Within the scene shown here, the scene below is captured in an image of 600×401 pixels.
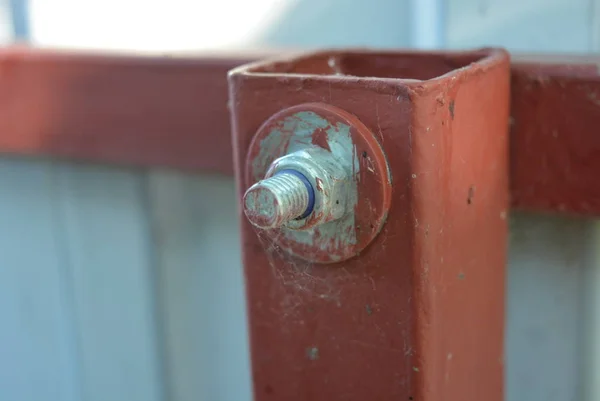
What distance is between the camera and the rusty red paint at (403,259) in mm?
437

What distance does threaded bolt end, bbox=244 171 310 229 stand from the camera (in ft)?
1.32

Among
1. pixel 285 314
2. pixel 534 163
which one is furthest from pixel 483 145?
pixel 285 314

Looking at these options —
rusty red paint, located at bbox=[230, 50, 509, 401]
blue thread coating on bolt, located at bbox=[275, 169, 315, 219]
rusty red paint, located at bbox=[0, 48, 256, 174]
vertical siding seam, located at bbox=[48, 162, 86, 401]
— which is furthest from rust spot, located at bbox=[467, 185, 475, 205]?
vertical siding seam, located at bbox=[48, 162, 86, 401]

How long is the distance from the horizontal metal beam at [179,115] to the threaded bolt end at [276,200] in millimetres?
209

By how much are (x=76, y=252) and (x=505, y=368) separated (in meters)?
0.45

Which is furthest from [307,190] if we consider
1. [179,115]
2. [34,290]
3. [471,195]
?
[34,290]

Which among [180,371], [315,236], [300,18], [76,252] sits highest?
[300,18]

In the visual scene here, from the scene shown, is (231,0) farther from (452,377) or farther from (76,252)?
(452,377)

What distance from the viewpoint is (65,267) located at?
82cm

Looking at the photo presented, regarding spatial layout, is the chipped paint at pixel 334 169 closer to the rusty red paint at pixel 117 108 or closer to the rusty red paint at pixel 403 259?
the rusty red paint at pixel 403 259

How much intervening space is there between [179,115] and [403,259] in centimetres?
30

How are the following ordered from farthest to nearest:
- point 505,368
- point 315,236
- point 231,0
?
point 231,0 → point 505,368 → point 315,236

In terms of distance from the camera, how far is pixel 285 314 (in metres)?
0.50

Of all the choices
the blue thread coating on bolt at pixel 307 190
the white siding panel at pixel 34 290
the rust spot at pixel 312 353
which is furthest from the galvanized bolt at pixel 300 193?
the white siding panel at pixel 34 290
